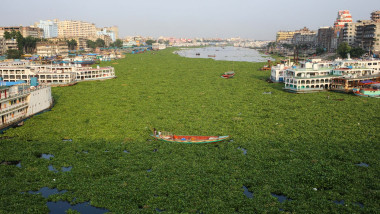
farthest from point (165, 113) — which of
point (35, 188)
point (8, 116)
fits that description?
point (35, 188)

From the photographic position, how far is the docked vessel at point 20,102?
90.9 ft

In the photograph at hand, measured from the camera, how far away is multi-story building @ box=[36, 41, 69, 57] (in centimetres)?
11688

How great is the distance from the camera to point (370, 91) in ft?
129

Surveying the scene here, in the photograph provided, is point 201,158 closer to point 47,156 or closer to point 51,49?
point 47,156

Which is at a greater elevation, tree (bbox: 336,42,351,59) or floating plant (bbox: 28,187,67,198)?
tree (bbox: 336,42,351,59)

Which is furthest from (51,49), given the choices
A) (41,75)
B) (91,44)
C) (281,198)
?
(281,198)

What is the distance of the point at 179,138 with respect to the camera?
81.1ft

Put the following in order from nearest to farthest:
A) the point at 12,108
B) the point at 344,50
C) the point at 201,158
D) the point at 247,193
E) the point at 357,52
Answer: the point at 247,193, the point at 201,158, the point at 12,108, the point at 357,52, the point at 344,50

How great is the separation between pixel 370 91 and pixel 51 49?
112 meters

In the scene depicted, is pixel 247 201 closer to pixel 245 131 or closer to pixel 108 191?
pixel 108 191

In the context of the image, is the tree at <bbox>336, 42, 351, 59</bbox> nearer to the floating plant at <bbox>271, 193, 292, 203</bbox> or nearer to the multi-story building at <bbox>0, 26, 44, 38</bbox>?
the floating plant at <bbox>271, 193, 292, 203</bbox>

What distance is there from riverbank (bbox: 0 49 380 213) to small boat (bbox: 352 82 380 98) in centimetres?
227

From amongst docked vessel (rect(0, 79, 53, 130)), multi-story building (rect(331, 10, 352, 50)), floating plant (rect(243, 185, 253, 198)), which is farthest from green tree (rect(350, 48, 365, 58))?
floating plant (rect(243, 185, 253, 198))

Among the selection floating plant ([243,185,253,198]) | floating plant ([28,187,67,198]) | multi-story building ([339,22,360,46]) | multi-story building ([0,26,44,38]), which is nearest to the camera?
floating plant ([243,185,253,198])
